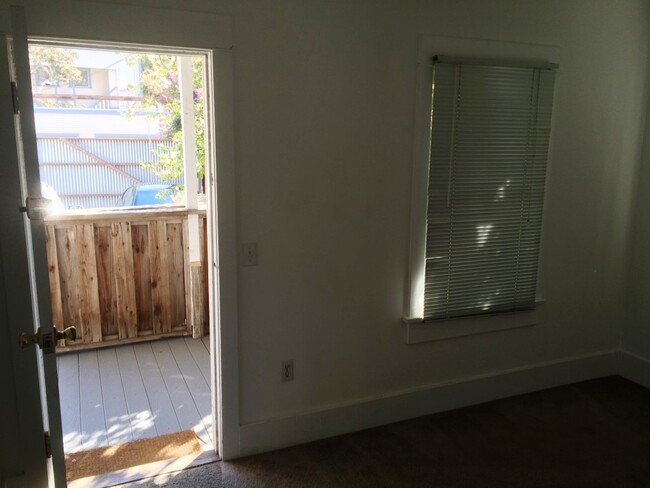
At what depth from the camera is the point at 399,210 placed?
2756mm

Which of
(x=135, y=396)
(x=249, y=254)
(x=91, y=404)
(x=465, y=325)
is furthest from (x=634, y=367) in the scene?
(x=91, y=404)

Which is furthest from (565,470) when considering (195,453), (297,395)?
(195,453)

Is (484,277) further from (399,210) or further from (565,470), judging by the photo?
(565,470)

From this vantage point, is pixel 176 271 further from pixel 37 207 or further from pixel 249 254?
pixel 37 207

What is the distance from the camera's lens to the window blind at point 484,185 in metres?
2.75

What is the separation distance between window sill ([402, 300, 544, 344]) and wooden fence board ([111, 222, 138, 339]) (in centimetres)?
226

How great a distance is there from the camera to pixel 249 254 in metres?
2.48

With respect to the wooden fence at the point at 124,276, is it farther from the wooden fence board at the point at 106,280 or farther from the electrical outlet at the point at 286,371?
the electrical outlet at the point at 286,371

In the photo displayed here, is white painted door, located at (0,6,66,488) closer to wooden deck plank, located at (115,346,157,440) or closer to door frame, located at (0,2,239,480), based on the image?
door frame, located at (0,2,239,480)

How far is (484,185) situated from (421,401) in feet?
4.17

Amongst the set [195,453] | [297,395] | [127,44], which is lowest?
[195,453]

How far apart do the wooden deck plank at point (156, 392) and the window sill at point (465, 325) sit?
143 centimetres

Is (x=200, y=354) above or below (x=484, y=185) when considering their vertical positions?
below

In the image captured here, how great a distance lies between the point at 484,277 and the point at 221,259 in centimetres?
152
